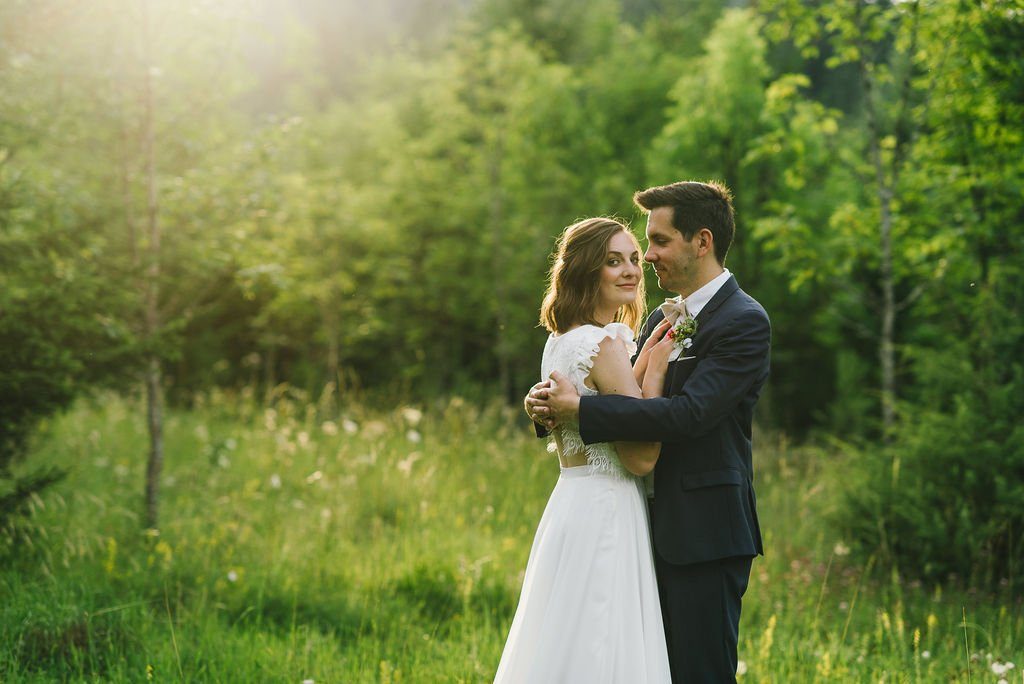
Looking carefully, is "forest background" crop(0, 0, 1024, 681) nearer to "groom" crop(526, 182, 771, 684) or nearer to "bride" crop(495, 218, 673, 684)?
"bride" crop(495, 218, 673, 684)

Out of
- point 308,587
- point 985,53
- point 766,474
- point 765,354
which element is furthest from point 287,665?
point 985,53

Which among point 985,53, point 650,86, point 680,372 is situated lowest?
point 680,372

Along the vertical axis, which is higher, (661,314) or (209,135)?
(209,135)

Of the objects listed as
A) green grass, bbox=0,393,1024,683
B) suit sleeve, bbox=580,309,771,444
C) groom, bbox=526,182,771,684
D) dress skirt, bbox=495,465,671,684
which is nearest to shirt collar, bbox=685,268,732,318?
groom, bbox=526,182,771,684

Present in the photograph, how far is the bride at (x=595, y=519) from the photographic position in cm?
312

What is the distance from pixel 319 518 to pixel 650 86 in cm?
1903

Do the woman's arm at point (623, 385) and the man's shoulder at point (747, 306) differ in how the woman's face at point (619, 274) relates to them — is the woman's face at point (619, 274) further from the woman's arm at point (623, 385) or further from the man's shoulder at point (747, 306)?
the man's shoulder at point (747, 306)

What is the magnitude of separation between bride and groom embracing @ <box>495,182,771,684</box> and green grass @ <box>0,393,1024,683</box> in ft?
4.50

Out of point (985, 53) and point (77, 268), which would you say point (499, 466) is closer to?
point (77, 268)

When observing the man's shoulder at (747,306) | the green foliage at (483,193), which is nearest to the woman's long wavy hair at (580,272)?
the man's shoulder at (747,306)

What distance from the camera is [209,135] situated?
801 centimetres

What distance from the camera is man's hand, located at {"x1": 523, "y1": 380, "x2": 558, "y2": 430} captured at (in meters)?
3.29

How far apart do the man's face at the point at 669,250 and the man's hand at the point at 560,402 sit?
57 cm

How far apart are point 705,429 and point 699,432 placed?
30mm
